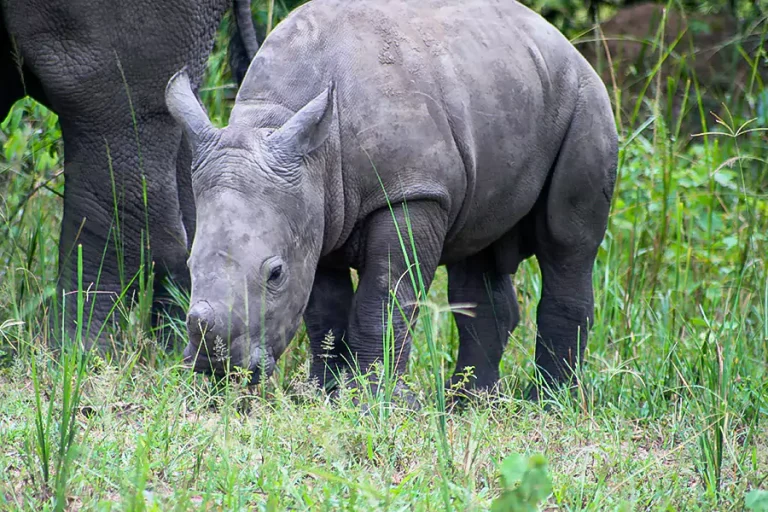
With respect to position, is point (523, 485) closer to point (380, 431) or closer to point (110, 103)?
point (380, 431)

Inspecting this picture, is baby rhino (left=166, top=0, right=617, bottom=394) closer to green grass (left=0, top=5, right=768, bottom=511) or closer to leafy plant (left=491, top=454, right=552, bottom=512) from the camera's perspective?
green grass (left=0, top=5, right=768, bottom=511)

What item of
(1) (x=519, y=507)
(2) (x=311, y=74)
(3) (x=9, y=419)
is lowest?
(3) (x=9, y=419)

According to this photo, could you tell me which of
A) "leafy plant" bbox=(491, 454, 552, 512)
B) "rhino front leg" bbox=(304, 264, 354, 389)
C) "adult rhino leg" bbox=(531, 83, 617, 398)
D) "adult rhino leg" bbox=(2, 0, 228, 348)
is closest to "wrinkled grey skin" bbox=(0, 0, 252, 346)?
"adult rhino leg" bbox=(2, 0, 228, 348)

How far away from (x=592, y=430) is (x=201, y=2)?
2081mm

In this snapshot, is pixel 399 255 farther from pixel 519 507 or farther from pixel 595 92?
pixel 519 507

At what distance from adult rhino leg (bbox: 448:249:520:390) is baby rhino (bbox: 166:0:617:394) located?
1cm

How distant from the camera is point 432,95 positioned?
368 centimetres

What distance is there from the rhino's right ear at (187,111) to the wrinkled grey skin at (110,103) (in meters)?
0.66

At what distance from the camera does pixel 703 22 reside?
30.9 feet

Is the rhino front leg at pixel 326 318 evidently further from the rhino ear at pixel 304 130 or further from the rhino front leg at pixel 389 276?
the rhino ear at pixel 304 130

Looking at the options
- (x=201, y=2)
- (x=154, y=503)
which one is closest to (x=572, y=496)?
(x=154, y=503)

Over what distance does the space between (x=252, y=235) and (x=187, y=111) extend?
19.5 inches

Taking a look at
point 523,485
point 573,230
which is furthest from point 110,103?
point 523,485

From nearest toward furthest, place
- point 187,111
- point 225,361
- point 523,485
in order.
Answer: point 523,485, point 225,361, point 187,111
